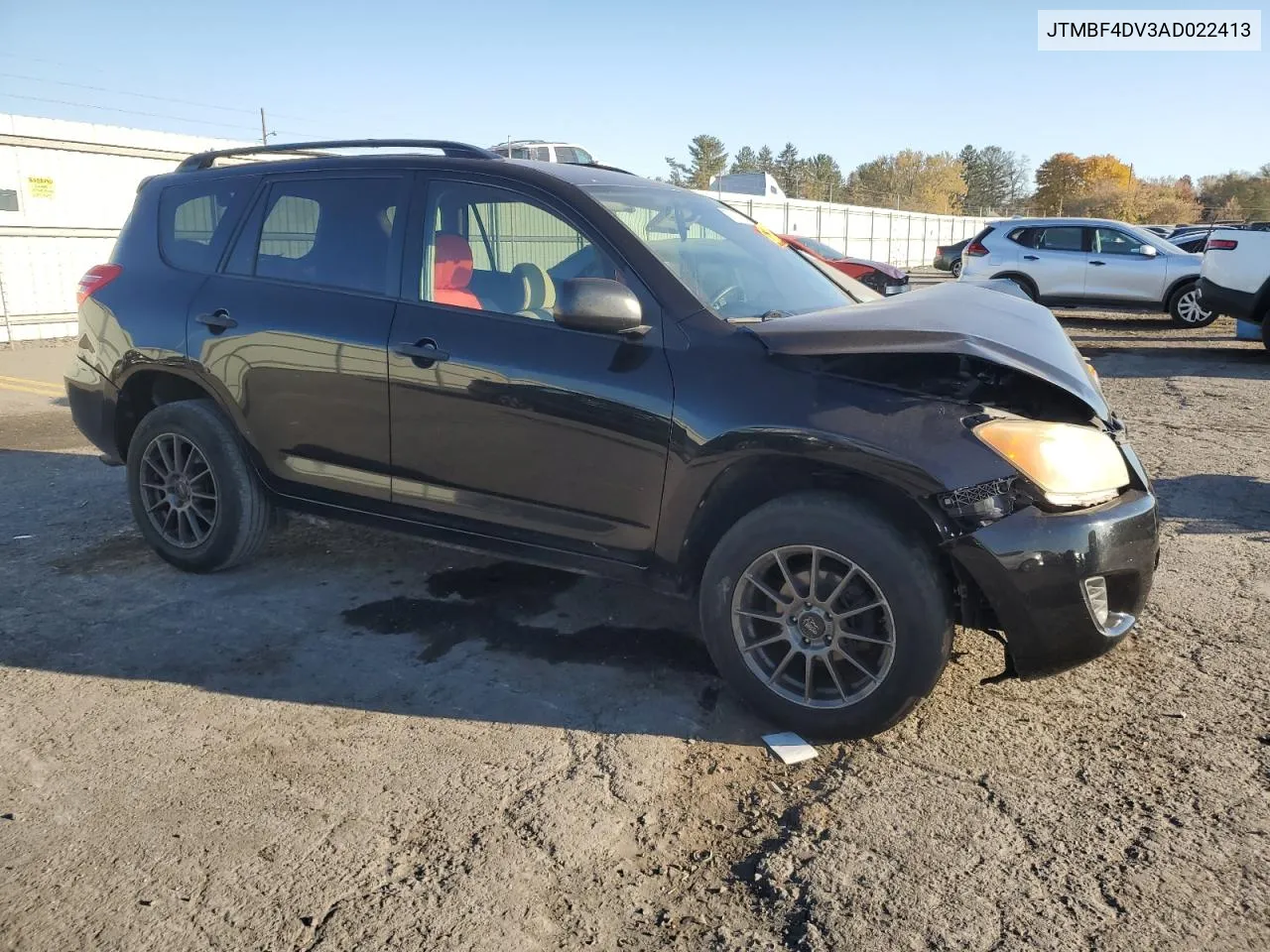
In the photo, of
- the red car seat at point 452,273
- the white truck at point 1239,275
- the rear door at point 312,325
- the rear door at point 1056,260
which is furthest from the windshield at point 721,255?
the rear door at point 1056,260

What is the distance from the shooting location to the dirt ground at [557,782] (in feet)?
7.45

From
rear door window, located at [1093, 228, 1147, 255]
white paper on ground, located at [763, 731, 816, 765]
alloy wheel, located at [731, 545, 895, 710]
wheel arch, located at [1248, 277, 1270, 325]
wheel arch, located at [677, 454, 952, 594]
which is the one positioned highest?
rear door window, located at [1093, 228, 1147, 255]

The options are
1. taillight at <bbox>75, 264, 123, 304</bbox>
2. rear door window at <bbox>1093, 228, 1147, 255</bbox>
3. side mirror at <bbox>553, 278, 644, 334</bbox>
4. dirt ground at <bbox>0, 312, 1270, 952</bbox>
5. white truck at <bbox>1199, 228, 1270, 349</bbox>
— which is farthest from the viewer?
rear door window at <bbox>1093, 228, 1147, 255</bbox>

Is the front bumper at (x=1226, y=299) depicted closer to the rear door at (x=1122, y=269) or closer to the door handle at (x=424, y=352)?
the rear door at (x=1122, y=269)

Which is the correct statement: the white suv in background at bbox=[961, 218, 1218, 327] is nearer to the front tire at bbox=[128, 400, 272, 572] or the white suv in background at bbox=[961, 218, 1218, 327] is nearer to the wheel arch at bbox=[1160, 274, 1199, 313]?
the wheel arch at bbox=[1160, 274, 1199, 313]

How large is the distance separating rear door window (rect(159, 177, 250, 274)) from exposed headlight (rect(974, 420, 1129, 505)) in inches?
134

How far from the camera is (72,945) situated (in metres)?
2.18

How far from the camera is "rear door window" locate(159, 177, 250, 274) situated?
4.34 metres

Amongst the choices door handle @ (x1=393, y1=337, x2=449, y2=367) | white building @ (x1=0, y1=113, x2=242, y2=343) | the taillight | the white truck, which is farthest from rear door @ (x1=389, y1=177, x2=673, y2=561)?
white building @ (x1=0, y1=113, x2=242, y2=343)

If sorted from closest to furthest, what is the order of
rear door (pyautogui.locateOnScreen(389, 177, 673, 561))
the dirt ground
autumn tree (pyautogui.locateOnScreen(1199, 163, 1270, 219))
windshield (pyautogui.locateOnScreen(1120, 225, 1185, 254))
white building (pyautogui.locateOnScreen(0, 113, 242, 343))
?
the dirt ground < rear door (pyautogui.locateOnScreen(389, 177, 673, 561)) < white building (pyautogui.locateOnScreen(0, 113, 242, 343)) < windshield (pyautogui.locateOnScreen(1120, 225, 1185, 254)) < autumn tree (pyautogui.locateOnScreen(1199, 163, 1270, 219))

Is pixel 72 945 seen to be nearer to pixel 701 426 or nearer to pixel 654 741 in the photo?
pixel 654 741

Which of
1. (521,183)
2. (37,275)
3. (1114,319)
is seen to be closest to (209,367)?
(521,183)

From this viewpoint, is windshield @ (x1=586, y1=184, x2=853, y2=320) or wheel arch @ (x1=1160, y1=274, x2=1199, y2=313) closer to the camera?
windshield @ (x1=586, y1=184, x2=853, y2=320)

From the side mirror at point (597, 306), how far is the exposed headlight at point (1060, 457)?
1.16m
